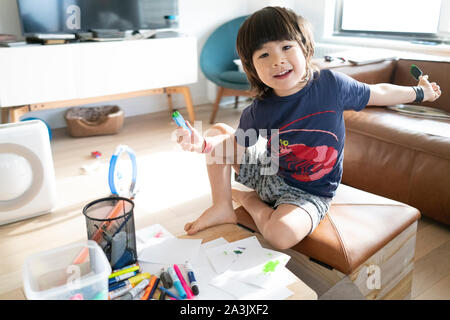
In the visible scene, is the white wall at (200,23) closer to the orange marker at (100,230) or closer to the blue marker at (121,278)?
the orange marker at (100,230)

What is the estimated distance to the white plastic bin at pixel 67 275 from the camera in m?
0.73

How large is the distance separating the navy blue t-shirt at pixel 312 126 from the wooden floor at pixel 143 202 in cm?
47

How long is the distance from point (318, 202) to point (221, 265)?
0.40 meters

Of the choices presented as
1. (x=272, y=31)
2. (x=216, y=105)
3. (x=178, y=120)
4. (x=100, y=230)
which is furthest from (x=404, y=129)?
(x=216, y=105)

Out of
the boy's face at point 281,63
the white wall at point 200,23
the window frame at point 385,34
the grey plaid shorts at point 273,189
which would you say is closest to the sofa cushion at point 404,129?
the grey plaid shorts at point 273,189

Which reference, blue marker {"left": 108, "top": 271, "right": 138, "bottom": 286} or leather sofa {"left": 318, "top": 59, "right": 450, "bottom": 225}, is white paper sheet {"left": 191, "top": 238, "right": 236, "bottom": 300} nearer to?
blue marker {"left": 108, "top": 271, "right": 138, "bottom": 286}

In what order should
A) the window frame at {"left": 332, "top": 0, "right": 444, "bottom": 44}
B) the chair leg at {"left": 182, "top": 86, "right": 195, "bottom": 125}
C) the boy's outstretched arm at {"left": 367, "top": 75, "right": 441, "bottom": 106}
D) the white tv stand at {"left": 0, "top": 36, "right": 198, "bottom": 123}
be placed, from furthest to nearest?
the chair leg at {"left": 182, "top": 86, "right": 195, "bottom": 125}
the window frame at {"left": 332, "top": 0, "right": 444, "bottom": 44}
the white tv stand at {"left": 0, "top": 36, "right": 198, "bottom": 123}
the boy's outstretched arm at {"left": 367, "top": 75, "right": 441, "bottom": 106}

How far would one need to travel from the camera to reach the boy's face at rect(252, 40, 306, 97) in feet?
3.74

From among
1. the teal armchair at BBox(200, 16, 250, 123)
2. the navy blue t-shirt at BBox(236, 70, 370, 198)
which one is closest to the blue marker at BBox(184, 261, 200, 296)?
the navy blue t-shirt at BBox(236, 70, 370, 198)

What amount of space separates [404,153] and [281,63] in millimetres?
747

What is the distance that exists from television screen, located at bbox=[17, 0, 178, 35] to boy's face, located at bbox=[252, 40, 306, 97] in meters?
1.91

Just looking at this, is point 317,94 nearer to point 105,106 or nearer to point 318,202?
point 318,202

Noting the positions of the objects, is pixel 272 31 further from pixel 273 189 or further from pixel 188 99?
pixel 188 99
